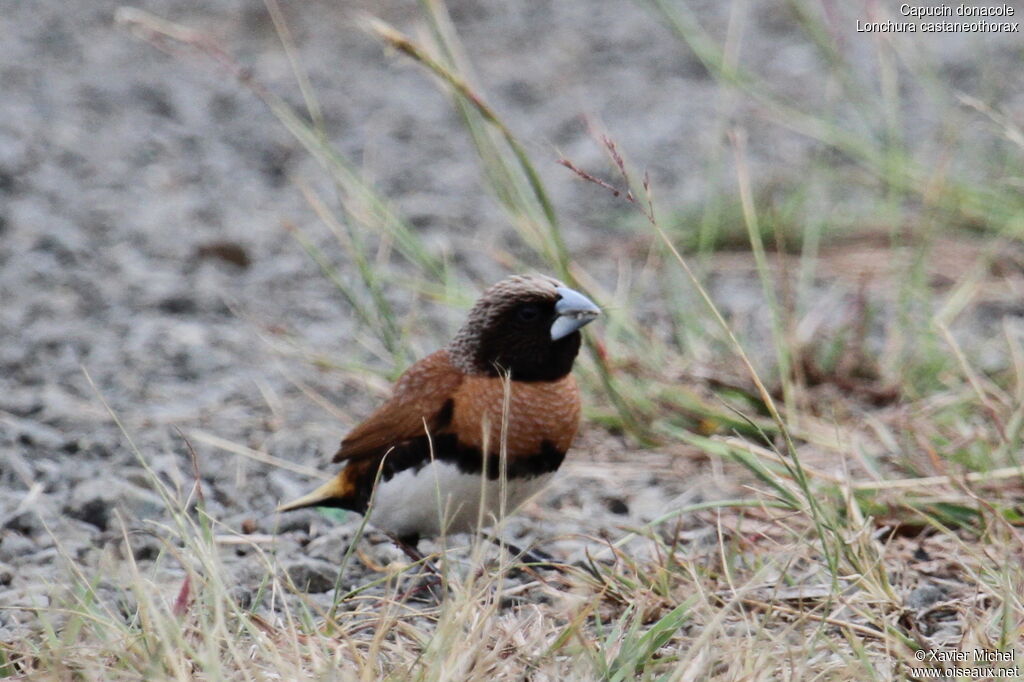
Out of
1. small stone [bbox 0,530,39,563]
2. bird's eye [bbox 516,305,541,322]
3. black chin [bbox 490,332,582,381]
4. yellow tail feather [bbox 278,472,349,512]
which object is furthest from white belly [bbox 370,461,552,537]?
small stone [bbox 0,530,39,563]

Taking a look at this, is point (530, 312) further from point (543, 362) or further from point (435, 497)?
point (435, 497)

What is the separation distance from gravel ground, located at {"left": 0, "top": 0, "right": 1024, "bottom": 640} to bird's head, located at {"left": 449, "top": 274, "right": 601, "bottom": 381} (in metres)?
0.48

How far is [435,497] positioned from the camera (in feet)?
10.6

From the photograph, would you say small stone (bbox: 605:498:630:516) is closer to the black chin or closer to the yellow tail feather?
the black chin

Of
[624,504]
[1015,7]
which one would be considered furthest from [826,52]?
[1015,7]

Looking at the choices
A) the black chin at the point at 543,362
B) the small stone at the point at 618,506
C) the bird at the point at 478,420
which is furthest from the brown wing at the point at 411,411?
the small stone at the point at 618,506

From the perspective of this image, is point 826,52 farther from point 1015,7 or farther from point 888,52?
point 1015,7

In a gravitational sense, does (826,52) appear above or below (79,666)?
above

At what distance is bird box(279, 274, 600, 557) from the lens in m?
3.25

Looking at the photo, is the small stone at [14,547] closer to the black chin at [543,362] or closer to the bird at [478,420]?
the bird at [478,420]

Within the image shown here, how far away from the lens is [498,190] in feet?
12.8

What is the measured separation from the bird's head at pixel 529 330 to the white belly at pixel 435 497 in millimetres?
260

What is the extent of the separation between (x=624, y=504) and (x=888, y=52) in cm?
362

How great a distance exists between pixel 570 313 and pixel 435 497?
53cm
